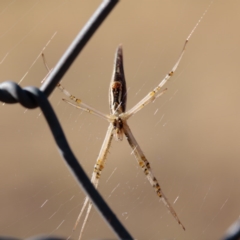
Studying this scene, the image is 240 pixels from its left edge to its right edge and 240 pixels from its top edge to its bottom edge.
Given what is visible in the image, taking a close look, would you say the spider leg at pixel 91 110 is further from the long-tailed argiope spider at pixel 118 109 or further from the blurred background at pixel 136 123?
the blurred background at pixel 136 123

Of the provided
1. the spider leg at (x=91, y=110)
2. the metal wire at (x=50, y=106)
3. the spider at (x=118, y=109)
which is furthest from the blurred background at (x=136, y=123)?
the metal wire at (x=50, y=106)

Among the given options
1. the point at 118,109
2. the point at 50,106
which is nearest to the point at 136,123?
the point at 118,109

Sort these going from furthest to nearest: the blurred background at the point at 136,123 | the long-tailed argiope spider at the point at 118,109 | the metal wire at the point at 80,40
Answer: the blurred background at the point at 136,123, the long-tailed argiope spider at the point at 118,109, the metal wire at the point at 80,40

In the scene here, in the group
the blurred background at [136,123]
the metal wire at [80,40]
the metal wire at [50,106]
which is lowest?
the blurred background at [136,123]

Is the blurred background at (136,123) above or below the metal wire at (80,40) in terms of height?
below

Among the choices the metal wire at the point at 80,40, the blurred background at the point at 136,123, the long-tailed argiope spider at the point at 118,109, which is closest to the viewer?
the metal wire at the point at 80,40

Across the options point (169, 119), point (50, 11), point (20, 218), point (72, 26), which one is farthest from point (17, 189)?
point (50, 11)

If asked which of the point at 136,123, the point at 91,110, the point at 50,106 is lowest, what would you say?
the point at 136,123

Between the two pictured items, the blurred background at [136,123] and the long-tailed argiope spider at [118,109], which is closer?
the long-tailed argiope spider at [118,109]

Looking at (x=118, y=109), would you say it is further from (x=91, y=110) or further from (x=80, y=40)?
(x=80, y=40)

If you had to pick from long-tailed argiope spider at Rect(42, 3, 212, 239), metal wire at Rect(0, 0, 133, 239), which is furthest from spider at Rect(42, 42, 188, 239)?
metal wire at Rect(0, 0, 133, 239)
